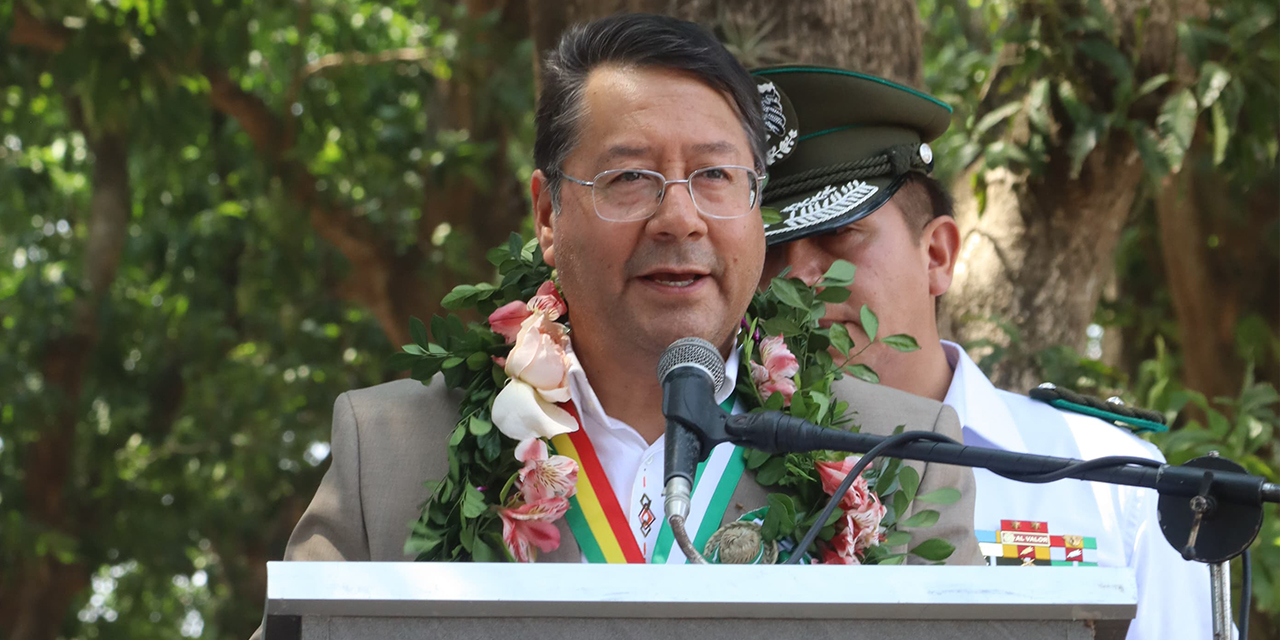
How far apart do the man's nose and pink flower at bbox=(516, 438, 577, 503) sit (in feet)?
1.32

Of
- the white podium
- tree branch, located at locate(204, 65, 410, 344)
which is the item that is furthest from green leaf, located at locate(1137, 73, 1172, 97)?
tree branch, located at locate(204, 65, 410, 344)

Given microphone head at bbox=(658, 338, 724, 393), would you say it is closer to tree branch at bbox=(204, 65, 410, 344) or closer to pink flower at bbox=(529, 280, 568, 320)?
pink flower at bbox=(529, 280, 568, 320)

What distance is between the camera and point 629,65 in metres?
2.69

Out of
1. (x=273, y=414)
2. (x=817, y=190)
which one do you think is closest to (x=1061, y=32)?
(x=817, y=190)

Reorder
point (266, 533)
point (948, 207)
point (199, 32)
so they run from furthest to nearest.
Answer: point (266, 533), point (199, 32), point (948, 207)

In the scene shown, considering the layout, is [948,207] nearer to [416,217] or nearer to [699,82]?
[699,82]

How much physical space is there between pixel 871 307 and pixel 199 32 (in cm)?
425

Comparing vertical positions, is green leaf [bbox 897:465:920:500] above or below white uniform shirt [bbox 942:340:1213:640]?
above

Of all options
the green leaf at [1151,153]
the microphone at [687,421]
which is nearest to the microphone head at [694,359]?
the microphone at [687,421]

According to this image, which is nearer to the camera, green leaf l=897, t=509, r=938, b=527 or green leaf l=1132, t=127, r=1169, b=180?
green leaf l=897, t=509, r=938, b=527

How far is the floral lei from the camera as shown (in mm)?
2455

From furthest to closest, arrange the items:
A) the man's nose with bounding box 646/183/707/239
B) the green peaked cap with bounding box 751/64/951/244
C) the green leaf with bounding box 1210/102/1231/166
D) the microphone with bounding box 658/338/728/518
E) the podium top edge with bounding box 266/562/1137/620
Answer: the green leaf with bounding box 1210/102/1231/166 → the green peaked cap with bounding box 751/64/951/244 → the man's nose with bounding box 646/183/707/239 → the microphone with bounding box 658/338/728/518 → the podium top edge with bounding box 266/562/1137/620

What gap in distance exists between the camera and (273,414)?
10078 mm

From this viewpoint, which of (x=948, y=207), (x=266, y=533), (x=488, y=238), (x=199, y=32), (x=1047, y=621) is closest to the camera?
(x=1047, y=621)
